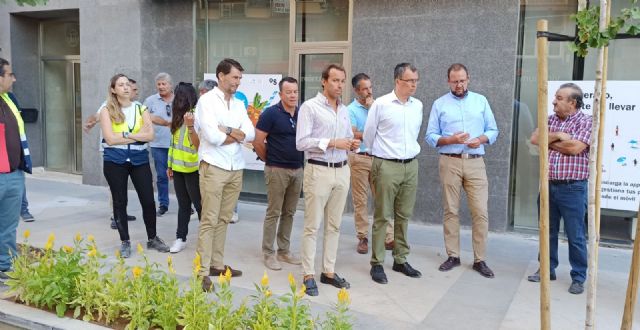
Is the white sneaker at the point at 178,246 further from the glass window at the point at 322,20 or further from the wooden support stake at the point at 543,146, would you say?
the wooden support stake at the point at 543,146

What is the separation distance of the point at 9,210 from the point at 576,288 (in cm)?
512

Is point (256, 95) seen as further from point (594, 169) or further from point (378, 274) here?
point (594, 169)

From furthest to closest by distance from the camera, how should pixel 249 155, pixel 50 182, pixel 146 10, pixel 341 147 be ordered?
pixel 50 182 → pixel 146 10 → pixel 249 155 → pixel 341 147

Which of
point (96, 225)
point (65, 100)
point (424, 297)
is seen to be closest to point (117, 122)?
point (96, 225)

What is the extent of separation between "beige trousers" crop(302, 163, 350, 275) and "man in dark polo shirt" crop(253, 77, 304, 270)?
0.56m

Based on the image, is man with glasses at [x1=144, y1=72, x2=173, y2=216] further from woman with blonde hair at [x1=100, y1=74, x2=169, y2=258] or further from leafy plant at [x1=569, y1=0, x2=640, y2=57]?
leafy plant at [x1=569, y1=0, x2=640, y2=57]

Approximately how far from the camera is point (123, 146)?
5.91 meters

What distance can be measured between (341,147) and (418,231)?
3.00 metres

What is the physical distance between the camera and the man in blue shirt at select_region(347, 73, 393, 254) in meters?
6.30

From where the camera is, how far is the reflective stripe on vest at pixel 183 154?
20.0 feet

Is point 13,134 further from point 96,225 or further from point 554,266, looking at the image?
point 554,266

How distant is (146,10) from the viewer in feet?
32.2

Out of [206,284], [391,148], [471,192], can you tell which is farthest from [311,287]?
[471,192]

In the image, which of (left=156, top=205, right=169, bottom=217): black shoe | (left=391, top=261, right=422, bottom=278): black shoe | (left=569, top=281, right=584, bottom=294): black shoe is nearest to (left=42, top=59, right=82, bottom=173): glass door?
(left=156, top=205, right=169, bottom=217): black shoe
